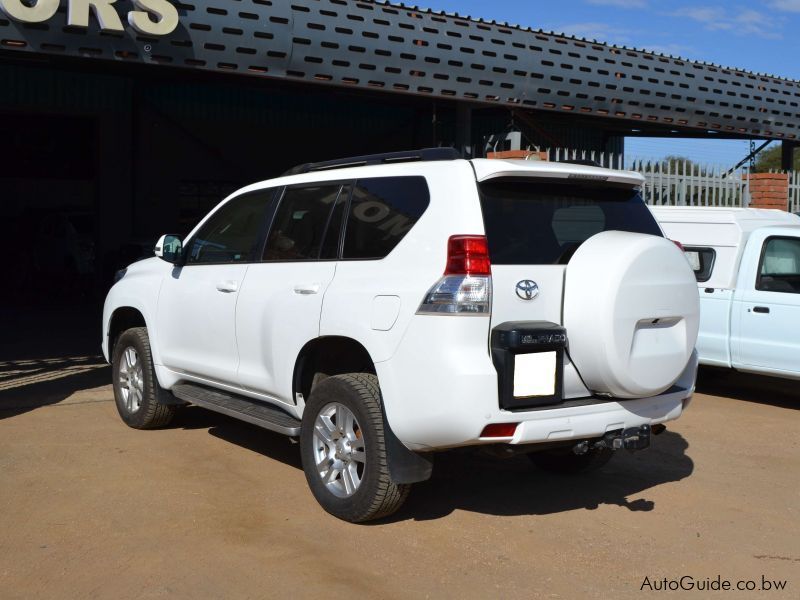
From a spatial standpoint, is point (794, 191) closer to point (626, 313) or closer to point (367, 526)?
point (626, 313)

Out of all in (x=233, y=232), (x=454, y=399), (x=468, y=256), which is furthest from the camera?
(x=233, y=232)

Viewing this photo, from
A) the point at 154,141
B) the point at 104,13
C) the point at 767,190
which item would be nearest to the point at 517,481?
the point at 104,13

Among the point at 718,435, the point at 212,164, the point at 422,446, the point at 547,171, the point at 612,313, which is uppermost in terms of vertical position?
the point at 212,164

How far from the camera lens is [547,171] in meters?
5.12

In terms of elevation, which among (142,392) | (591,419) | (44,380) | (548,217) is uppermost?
(548,217)

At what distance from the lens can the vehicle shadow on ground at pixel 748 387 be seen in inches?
381

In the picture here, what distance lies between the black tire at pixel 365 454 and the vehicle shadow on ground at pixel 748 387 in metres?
5.71

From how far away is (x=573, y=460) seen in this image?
249 inches

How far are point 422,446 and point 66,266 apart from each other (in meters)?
17.7

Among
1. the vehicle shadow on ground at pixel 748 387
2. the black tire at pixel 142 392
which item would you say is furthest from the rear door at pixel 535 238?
the vehicle shadow on ground at pixel 748 387

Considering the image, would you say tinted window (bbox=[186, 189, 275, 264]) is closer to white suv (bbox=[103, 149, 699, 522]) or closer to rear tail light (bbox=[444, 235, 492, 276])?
white suv (bbox=[103, 149, 699, 522])

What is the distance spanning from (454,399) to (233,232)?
268cm

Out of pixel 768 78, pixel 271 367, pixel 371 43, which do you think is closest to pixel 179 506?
pixel 271 367

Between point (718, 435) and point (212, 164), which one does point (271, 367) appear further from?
point (212, 164)
